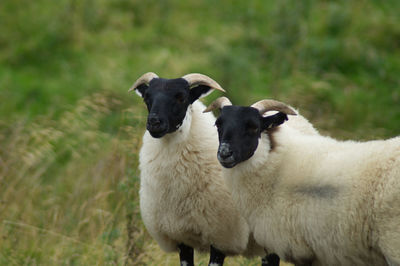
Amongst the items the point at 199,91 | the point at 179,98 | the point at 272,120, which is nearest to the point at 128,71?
the point at 199,91

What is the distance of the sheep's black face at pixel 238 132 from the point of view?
509 cm

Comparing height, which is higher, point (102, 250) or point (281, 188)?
point (281, 188)

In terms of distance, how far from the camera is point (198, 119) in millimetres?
5996

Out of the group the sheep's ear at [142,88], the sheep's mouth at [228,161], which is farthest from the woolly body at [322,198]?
the sheep's ear at [142,88]

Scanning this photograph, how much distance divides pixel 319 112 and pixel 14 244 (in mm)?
5201

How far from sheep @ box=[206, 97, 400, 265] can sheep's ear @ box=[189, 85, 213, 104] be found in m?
0.27

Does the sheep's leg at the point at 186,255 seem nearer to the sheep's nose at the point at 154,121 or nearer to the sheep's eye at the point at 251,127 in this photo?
the sheep's nose at the point at 154,121

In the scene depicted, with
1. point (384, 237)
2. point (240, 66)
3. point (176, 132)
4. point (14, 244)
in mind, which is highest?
point (240, 66)

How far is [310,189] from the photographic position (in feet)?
16.3

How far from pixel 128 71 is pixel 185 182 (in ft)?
20.8

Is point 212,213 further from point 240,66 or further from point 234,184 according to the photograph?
point 240,66

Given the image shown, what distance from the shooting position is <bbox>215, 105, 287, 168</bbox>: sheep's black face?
200 inches

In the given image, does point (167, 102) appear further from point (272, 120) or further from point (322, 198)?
point (322, 198)

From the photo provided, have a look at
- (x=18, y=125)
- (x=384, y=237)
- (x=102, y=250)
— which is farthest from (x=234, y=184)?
(x=18, y=125)
